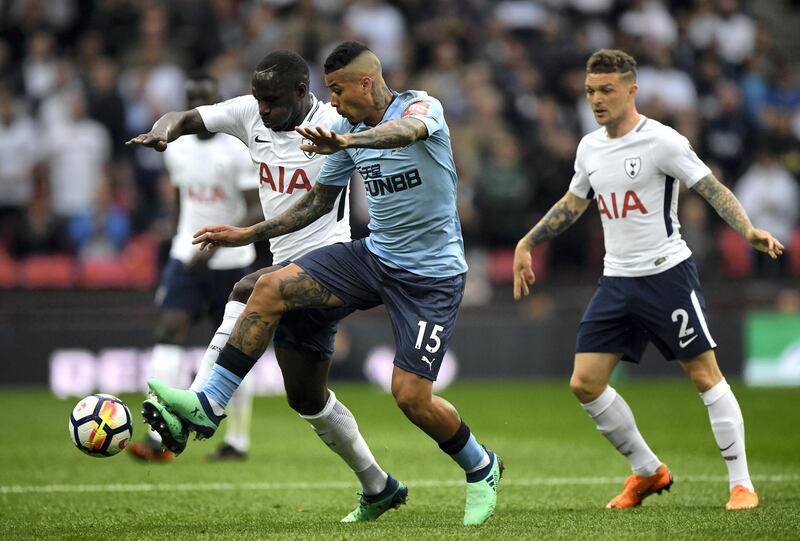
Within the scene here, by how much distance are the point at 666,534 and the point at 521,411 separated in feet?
26.6

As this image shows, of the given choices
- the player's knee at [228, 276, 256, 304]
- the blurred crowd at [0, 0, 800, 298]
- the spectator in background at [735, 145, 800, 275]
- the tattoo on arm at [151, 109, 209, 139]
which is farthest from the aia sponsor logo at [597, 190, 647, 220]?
the spectator in background at [735, 145, 800, 275]

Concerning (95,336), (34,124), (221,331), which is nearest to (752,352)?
(95,336)

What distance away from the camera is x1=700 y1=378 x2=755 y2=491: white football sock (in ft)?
25.7

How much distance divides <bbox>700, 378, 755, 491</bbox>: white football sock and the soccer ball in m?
3.33

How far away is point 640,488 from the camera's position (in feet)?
26.4

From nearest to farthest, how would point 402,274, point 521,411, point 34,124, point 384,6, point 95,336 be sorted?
point 402,274, point 521,411, point 95,336, point 34,124, point 384,6

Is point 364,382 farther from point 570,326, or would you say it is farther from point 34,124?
point 34,124

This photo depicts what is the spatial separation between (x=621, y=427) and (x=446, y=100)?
11.6 metres

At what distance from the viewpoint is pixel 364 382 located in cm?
1778

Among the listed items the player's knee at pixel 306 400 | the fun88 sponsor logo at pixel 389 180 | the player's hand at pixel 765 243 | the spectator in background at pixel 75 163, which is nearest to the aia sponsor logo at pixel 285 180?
the fun88 sponsor logo at pixel 389 180

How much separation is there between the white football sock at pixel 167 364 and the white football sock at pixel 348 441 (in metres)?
3.06

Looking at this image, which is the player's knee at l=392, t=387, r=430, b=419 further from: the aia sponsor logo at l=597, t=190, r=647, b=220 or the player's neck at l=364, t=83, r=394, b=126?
the aia sponsor logo at l=597, t=190, r=647, b=220

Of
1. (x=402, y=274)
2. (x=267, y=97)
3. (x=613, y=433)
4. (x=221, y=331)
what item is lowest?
(x=613, y=433)

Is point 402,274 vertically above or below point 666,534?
above
